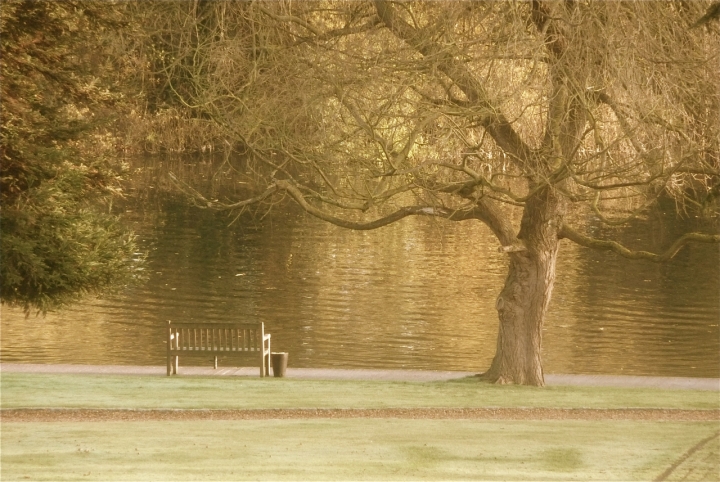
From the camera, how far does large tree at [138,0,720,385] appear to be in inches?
559

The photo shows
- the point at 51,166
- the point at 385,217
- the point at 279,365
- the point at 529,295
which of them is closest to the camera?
the point at 51,166

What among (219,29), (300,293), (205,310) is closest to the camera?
(219,29)

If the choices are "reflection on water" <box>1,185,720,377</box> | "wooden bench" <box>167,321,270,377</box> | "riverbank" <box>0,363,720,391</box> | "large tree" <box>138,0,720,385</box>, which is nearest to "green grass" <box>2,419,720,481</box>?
"large tree" <box>138,0,720,385</box>

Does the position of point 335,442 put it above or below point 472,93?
below

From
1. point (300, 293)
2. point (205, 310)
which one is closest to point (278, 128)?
point (205, 310)

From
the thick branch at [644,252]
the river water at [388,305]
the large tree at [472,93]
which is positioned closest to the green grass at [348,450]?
the large tree at [472,93]

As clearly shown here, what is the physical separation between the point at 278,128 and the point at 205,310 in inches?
512

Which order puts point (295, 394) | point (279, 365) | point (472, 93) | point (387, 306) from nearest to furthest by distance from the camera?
point (472, 93)
point (295, 394)
point (279, 365)
point (387, 306)

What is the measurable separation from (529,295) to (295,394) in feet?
14.8

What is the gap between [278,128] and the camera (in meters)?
15.8

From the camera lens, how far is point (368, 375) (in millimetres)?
19297

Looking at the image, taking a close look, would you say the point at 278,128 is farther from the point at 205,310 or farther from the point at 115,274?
the point at 205,310

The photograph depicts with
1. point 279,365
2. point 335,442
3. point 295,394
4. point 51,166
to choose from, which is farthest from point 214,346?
point 335,442

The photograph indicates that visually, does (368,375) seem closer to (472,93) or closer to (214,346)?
(214,346)
